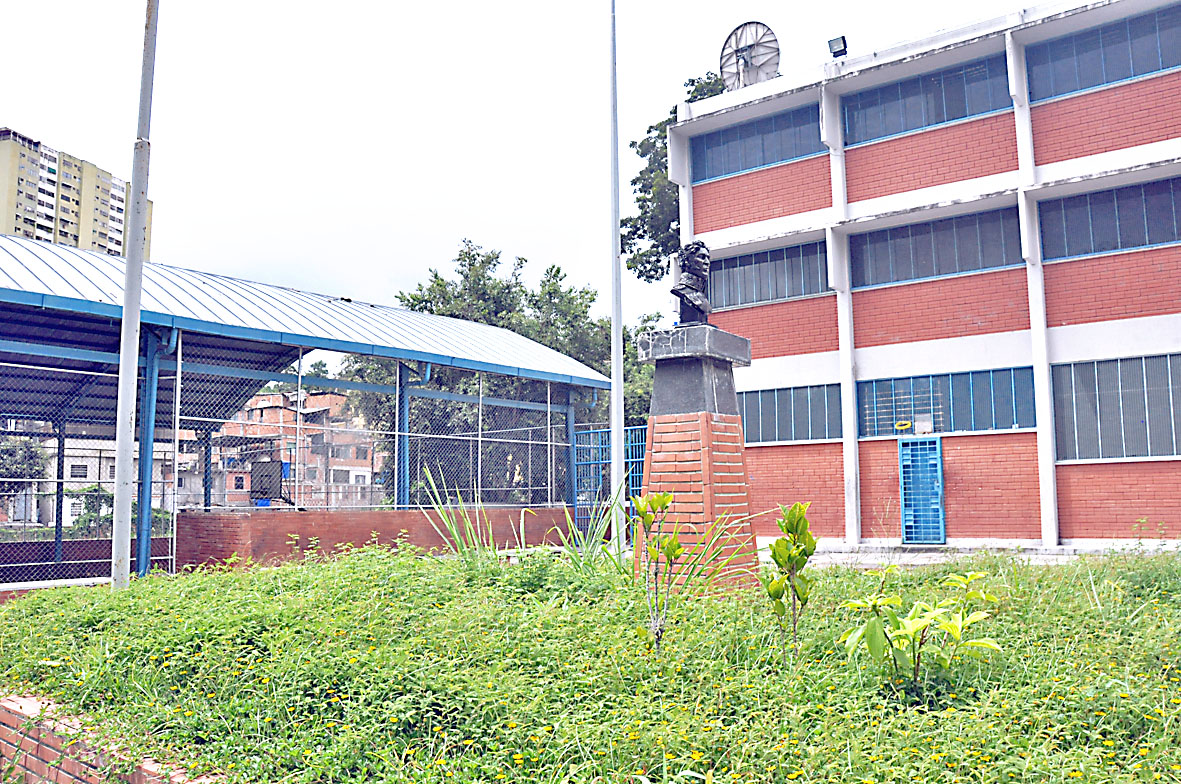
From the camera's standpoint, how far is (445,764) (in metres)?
3.64

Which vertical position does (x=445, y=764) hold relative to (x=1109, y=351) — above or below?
below

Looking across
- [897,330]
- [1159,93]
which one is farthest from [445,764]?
[1159,93]

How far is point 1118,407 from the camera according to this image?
50.6 ft

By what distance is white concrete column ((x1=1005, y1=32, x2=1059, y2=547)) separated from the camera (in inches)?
621

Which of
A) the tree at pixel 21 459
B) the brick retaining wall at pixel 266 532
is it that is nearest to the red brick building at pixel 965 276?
the brick retaining wall at pixel 266 532

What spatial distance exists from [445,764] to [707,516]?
374 cm

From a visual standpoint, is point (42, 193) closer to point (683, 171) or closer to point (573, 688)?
point (683, 171)

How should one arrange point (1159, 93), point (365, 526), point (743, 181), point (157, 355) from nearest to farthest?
point (157, 355) < point (365, 526) < point (1159, 93) < point (743, 181)

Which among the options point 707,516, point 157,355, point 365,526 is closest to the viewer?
point 707,516

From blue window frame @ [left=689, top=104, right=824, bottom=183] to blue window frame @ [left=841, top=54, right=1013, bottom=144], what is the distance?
0.78m

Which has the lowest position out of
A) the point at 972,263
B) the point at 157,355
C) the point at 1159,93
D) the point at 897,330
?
the point at 157,355

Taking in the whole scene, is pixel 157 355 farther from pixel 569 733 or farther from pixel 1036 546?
pixel 1036 546

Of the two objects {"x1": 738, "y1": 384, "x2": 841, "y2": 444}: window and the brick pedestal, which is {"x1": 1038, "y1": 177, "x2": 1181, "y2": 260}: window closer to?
{"x1": 738, "y1": 384, "x2": 841, "y2": 444}: window

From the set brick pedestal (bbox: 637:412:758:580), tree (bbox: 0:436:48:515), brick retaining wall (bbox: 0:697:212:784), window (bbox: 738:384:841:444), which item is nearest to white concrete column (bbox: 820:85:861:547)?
window (bbox: 738:384:841:444)
